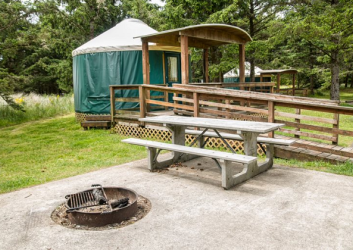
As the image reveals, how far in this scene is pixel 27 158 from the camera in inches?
228

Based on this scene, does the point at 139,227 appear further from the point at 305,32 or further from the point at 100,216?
the point at 305,32

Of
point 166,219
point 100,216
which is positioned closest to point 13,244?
point 100,216

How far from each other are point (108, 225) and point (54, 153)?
12.8ft

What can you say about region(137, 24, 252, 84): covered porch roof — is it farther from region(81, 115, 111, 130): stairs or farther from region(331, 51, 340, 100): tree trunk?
region(331, 51, 340, 100): tree trunk

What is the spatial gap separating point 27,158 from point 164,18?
11.4 meters

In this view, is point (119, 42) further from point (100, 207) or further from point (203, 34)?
point (100, 207)

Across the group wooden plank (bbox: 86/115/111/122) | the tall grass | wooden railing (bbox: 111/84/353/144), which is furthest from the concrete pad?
the tall grass

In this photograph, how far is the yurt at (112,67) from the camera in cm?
927

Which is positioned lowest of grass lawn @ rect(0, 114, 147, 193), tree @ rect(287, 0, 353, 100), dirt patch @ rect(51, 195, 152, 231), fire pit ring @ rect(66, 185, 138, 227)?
grass lawn @ rect(0, 114, 147, 193)

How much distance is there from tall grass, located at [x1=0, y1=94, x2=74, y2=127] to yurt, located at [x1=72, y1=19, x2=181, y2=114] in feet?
9.52

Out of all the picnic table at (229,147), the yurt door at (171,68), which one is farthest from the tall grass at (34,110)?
the picnic table at (229,147)

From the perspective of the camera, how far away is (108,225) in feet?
8.89

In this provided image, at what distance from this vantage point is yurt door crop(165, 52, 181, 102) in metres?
9.73

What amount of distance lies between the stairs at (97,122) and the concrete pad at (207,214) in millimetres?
4496
